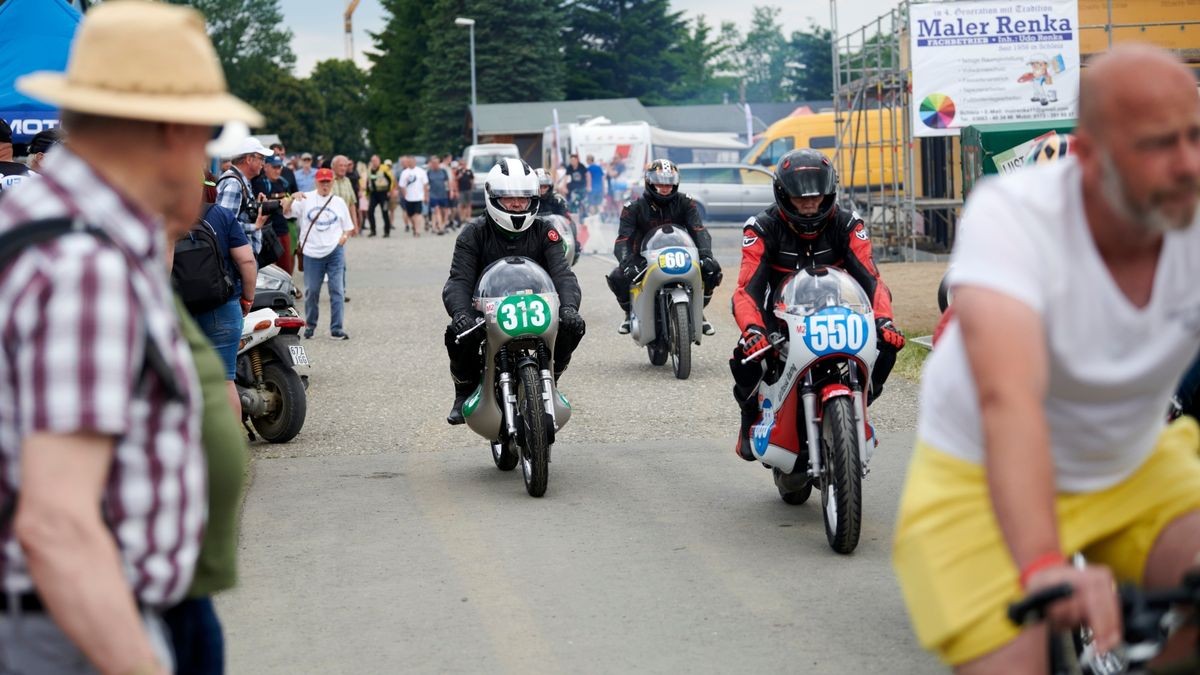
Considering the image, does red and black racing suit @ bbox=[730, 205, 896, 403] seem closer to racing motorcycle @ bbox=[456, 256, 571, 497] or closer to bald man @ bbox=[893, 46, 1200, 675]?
racing motorcycle @ bbox=[456, 256, 571, 497]

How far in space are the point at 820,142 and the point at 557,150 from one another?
10.4 metres

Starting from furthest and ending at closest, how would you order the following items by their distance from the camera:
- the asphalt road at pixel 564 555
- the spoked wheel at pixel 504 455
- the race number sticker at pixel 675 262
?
the race number sticker at pixel 675 262 → the spoked wheel at pixel 504 455 → the asphalt road at pixel 564 555

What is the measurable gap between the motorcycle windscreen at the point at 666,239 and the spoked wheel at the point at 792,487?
5.52 m

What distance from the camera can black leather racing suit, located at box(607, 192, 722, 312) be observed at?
14.1 meters

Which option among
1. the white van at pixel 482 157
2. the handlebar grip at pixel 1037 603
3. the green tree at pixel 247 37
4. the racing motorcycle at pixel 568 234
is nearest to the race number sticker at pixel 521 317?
the handlebar grip at pixel 1037 603

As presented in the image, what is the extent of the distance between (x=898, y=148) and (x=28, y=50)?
1940 centimetres

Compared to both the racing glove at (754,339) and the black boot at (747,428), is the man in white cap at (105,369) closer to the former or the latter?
the racing glove at (754,339)

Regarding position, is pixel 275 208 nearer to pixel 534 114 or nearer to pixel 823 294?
pixel 823 294

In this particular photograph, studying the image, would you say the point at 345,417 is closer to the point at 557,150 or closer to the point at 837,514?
the point at 837,514

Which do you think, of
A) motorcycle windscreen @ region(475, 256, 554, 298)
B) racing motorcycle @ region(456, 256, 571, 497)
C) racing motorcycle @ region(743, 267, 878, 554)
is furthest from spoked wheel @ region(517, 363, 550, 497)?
racing motorcycle @ region(743, 267, 878, 554)

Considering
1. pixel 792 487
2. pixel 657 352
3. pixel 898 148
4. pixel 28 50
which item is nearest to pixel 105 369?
pixel 792 487

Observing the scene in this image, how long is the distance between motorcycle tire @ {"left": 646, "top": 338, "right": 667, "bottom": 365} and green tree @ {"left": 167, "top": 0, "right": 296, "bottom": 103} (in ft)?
356

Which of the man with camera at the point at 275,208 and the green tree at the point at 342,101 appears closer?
the man with camera at the point at 275,208

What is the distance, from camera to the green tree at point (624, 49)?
9494 centimetres
